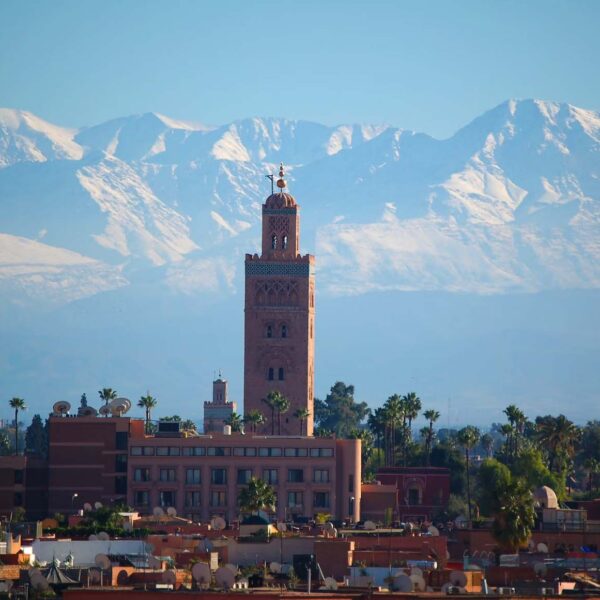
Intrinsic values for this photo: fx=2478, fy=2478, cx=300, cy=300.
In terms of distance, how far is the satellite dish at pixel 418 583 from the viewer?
84250 millimetres

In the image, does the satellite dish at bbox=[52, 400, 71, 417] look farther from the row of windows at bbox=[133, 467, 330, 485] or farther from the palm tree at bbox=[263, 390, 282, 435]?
the palm tree at bbox=[263, 390, 282, 435]

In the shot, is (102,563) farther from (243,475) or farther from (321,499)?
(243,475)

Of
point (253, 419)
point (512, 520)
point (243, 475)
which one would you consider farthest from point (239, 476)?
point (512, 520)

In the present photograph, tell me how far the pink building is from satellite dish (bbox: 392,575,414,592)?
77220 millimetres

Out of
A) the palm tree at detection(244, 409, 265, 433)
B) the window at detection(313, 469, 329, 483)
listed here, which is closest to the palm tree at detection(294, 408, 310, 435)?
the palm tree at detection(244, 409, 265, 433)

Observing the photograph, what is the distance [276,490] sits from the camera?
162 meters

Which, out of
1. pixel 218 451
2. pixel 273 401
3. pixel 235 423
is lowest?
pixel 218 451

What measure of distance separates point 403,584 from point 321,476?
79803mm

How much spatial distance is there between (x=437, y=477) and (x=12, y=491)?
31337 mm

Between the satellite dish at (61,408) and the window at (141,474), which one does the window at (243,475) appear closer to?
the window at (141,474)

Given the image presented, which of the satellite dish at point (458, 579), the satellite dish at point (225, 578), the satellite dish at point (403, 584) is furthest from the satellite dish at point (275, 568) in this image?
the satellite dish at point (225, 578)

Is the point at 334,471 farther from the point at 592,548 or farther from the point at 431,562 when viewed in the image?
the point at 431,562

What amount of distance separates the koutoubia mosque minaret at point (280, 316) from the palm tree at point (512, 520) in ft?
238

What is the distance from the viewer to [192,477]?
163375 millimetres
